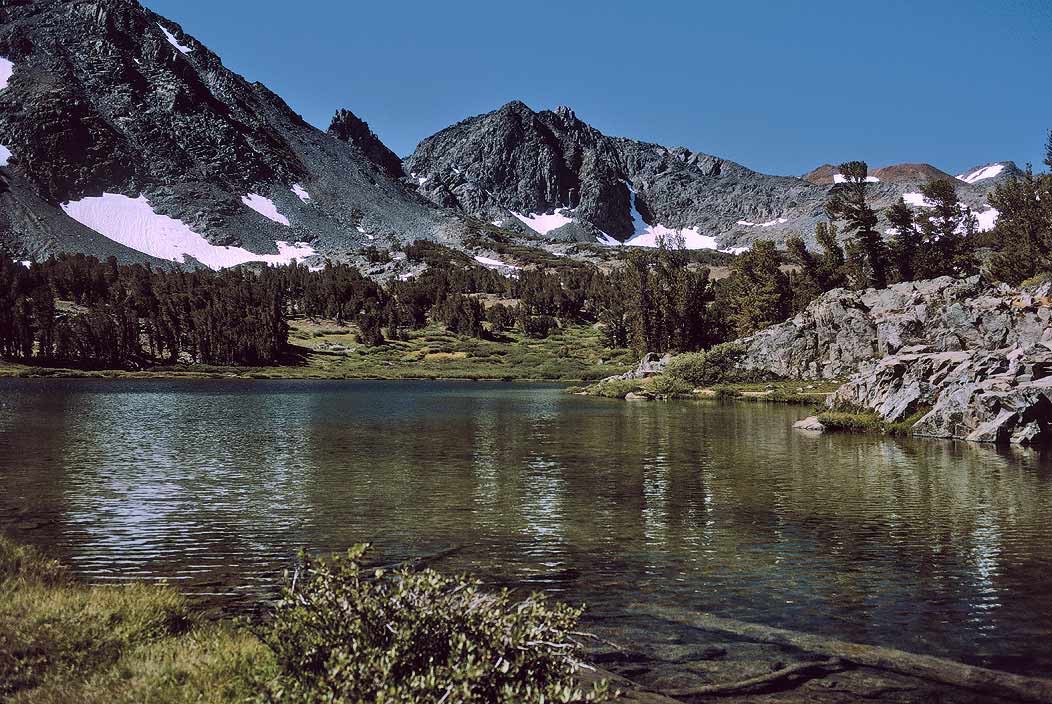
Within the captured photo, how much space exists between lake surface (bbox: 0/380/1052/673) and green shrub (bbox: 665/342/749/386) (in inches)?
2094

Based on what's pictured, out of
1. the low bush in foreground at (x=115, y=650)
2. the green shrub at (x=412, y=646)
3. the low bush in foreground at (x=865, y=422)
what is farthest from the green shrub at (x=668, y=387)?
the green shrub at (x=412, y=646)

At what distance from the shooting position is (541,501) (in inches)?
1030

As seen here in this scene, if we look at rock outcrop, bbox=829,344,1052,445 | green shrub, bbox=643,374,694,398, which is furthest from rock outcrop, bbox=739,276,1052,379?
rock outcrop, bbox=829,344,1052,445

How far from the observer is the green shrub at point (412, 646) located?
22.2 ft

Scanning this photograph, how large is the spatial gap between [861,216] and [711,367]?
40.2 metres

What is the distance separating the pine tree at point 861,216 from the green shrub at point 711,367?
1203 inches

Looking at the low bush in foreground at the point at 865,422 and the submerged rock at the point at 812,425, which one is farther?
the submerged rock at the point at 812,425

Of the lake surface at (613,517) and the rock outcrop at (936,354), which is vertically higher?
the rock outcrop at (936,354)

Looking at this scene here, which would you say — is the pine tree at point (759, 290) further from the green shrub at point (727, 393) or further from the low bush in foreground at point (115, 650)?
the low bush in foreground at point (115, 650)

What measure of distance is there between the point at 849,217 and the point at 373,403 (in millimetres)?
83552

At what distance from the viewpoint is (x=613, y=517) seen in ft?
76.9

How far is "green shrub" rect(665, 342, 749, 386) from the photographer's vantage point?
101 m

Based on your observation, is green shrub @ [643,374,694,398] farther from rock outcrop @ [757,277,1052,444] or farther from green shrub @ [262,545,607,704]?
green shrub @ [262,545,607,704]

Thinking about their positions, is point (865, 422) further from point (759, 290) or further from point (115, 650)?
point (759, 290)
